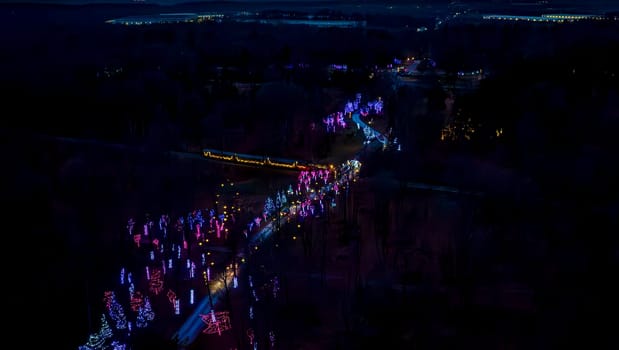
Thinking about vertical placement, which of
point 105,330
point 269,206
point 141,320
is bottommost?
point 141,320

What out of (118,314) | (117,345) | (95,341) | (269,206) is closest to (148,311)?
(118,314)

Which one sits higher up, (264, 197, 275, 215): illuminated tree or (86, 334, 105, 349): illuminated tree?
(264, 197, 275, 215): illuminated tree

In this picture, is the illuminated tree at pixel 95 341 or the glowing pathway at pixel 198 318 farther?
the glowing pathway at pixel 198 318

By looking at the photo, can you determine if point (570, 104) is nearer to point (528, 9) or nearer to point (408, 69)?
point (408, 69)

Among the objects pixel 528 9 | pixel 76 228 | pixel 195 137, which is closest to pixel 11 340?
pixel 76 228

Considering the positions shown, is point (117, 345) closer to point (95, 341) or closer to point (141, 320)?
point (95, 341)

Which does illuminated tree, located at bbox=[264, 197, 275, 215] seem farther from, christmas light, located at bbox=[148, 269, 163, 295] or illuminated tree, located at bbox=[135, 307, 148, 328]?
illuminated tree, located at bbox=[135, 307, 148, 328]

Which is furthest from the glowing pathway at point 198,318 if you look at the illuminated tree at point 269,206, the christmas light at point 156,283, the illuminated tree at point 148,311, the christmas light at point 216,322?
the illuminated tree at point 269,206

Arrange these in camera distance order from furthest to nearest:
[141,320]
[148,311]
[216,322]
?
[148,311] < [141,320] < [216,322]

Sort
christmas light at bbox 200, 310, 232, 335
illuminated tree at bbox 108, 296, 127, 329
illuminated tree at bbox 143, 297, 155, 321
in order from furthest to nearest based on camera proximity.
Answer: illuminated tree at bbox 143, 297, 155, 321 < illuminated tree at bbox 108, 296, 127, 329 < christmas light at bbox 200, 310, 232, 335

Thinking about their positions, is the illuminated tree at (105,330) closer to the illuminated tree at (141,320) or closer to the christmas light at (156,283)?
the illuminated tree at (141,320)

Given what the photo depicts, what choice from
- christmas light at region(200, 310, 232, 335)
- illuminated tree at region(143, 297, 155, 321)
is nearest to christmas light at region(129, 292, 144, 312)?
illuminated tree at region(143, 297, 155, 321)
